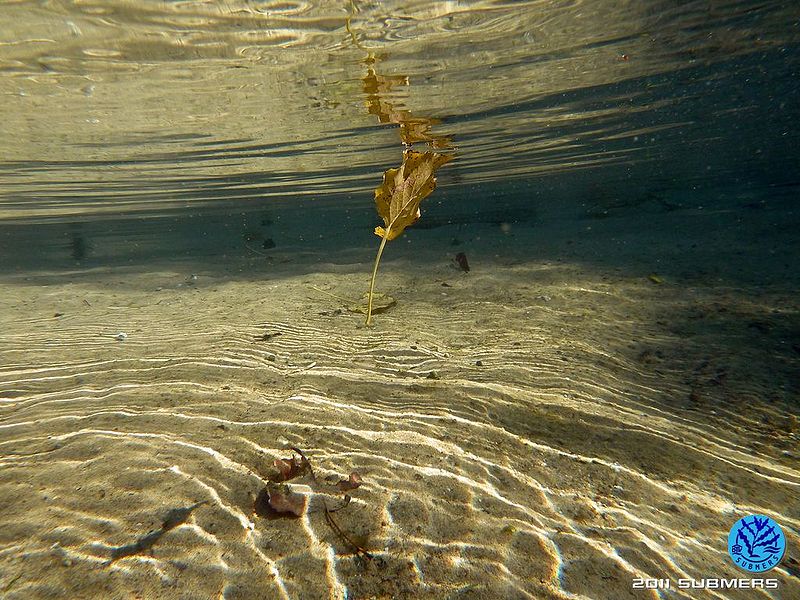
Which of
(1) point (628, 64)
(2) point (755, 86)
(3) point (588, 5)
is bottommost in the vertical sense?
(3) point (588, 5)

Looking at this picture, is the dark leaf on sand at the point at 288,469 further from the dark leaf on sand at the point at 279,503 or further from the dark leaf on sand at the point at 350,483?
the dark leaf on sand at the point at 350,483

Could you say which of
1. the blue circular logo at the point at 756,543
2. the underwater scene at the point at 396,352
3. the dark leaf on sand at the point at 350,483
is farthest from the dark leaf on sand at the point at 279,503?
the blue circular logo at the point at 756,543

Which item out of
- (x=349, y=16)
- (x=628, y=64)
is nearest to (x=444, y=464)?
(x=349, y=16)

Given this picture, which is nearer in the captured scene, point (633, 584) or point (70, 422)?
point (633, 584)

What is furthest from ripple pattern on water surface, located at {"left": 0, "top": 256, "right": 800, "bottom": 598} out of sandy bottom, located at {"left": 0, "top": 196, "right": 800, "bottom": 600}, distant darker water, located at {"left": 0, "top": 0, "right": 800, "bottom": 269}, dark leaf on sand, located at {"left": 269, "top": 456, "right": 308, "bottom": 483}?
distant darker water, located at {"left": 0, "top": 0, "right": 800, "bottom": 269}

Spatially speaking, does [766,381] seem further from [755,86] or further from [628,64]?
[755,86]

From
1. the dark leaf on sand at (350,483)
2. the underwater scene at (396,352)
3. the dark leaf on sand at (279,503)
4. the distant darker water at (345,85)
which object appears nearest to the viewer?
the underwater scene at (396,352)
